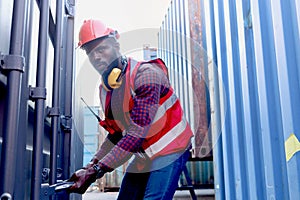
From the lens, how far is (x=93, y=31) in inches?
91.1

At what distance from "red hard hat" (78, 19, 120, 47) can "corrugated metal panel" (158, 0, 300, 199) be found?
911mm

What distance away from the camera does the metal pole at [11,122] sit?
3.70 ft

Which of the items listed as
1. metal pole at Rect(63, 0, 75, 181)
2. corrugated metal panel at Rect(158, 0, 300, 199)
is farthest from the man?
corrugated metal panel at Rect(158, 0, 300, 199)

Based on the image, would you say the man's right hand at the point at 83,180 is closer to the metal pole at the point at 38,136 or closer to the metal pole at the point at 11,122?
the metal pole at the point at 38,136

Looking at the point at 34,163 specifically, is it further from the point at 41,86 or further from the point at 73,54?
the point at 73,54

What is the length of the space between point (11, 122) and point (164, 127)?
130 cm

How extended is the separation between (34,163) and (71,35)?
153cm

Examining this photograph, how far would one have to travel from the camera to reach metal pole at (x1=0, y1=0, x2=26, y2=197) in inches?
44.4

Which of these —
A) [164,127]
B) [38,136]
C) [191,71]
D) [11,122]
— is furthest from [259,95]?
[191,71]

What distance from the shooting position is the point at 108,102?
250cm

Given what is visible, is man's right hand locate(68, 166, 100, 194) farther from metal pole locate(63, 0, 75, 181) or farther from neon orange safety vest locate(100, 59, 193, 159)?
metal pole locate(63, 0, 75, 181)

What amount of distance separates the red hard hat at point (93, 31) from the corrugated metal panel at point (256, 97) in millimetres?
911

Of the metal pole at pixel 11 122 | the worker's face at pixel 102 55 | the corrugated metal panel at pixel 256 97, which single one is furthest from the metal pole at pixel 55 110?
the corrugated metal panel at pixel 256 97

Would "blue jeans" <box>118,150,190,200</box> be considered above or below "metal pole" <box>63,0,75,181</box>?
below
